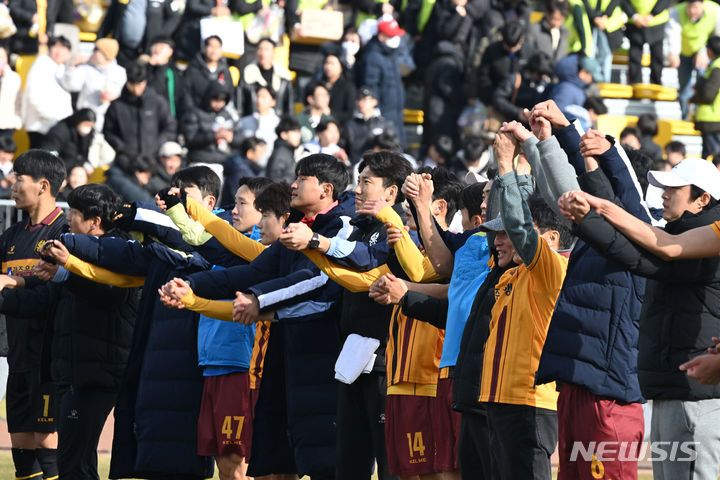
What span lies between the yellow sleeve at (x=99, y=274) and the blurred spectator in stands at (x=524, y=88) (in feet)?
29.2

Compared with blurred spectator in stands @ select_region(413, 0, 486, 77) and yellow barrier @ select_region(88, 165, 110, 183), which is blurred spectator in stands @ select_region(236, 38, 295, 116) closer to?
yellow barrier @ select_region(88, 165, 110, 183)

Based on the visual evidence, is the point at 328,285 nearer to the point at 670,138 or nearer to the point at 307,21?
the point at 307,21

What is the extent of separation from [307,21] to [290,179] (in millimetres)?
4081

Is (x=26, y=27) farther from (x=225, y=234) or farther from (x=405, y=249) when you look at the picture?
(x=405, y=249)

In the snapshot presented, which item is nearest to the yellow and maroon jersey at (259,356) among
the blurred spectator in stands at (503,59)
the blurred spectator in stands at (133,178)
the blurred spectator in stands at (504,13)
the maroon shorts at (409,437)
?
the maroon shorts at (409,437)

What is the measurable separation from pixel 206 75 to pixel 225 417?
866cm

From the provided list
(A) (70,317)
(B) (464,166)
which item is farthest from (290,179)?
(A) (70,317)

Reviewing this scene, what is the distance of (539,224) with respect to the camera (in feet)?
20.4

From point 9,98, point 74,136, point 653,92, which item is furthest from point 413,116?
point 9,98

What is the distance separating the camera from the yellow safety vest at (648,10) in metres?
18.7

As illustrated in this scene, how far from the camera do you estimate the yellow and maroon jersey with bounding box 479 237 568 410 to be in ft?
19.2

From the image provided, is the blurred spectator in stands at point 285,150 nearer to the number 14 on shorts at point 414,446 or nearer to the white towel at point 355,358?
the white towel at point 355,358

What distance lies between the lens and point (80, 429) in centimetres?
776

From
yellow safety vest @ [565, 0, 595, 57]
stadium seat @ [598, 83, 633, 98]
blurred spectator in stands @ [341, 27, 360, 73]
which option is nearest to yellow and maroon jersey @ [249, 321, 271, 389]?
blurred spectator in stands @ [341, 27, 360, 73]
